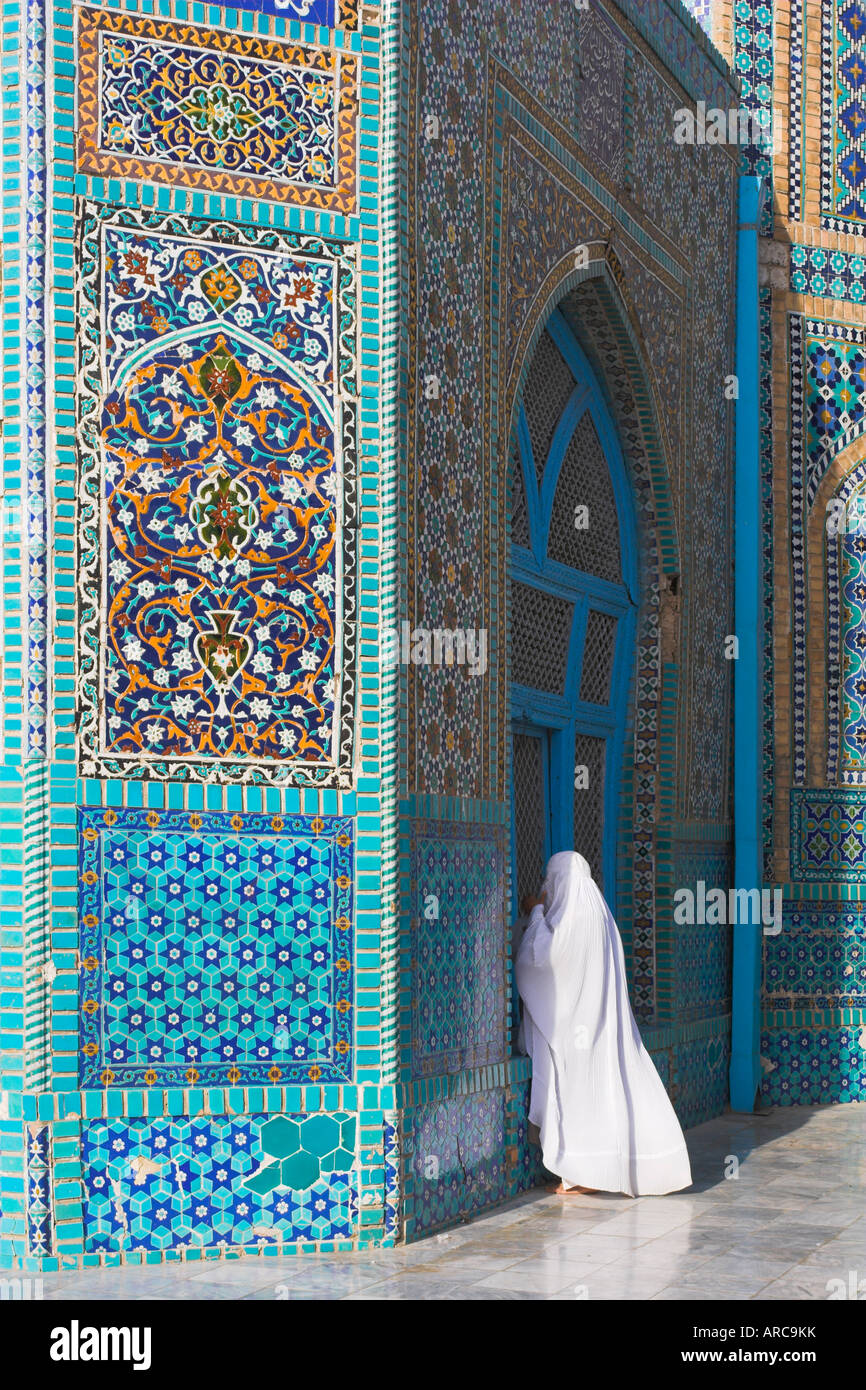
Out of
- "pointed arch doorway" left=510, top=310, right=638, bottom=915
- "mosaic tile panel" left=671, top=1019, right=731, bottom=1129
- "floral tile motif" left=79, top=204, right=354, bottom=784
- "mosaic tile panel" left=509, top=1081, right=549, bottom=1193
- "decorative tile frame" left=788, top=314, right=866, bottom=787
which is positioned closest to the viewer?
"floral tile motif" left=79, top=204, right=354, bottom=784

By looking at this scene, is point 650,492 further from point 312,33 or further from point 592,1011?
point 312,33

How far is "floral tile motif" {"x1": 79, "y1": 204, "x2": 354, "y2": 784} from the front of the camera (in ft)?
16.7

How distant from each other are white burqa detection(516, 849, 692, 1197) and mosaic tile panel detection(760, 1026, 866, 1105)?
2.65 meters

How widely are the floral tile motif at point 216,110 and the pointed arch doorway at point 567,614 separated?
1553 millimetres

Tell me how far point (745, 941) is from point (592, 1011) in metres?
2.63

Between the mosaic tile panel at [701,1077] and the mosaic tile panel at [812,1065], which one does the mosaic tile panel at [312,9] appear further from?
the mosaic tile panel at [812,1065]

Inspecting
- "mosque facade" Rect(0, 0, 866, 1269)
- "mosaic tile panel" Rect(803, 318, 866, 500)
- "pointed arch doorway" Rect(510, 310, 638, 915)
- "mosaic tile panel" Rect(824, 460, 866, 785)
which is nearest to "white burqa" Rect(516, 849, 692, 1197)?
"mosque facade" Rect(0, 0, 866, 1269)

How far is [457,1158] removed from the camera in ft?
18.9

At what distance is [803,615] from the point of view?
9336 mm

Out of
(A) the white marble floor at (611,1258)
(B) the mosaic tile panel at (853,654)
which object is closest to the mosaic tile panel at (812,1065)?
(B) the mosaic tile panel at (853,654)

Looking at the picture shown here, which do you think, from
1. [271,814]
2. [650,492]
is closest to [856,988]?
[650,492]

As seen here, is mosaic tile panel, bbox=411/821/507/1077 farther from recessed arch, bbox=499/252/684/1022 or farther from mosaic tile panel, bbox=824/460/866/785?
mosaic tile panel, bbox=824/460/866/785

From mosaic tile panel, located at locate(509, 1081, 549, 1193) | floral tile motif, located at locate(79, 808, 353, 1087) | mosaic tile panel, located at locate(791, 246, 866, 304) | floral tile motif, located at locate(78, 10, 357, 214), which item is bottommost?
mosaic tile panel, located at locate(509, 1081, 549, 1193)

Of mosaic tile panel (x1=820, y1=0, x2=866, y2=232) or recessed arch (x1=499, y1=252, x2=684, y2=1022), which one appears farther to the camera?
mosaic tile panel (x1=820, y1=0, x2=866, y2=232)
